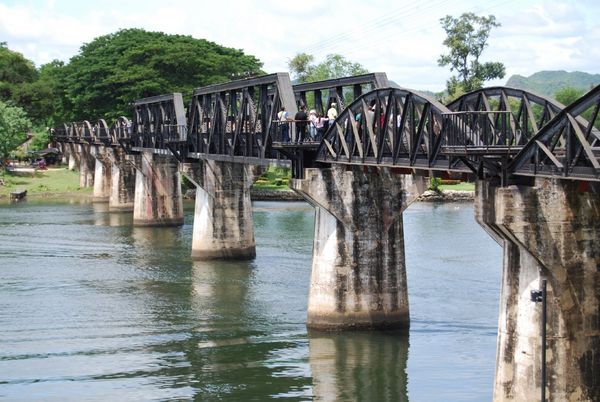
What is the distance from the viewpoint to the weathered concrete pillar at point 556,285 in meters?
27.2

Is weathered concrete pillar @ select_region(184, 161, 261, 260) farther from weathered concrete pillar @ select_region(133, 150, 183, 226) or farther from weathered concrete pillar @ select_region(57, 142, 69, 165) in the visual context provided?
weathered concrete pillar @ select_region(57, 142, 69, 165)

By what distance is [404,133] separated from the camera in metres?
36.0

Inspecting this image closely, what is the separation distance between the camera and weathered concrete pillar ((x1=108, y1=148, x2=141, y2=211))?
99875 millimetres

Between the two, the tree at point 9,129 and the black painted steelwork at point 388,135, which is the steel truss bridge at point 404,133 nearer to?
the black painted steelwork at point 388,135

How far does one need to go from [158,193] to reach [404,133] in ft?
167

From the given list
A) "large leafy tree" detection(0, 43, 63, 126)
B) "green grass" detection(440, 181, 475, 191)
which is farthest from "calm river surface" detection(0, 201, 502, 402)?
"large leafy tree" detection(0, 43, 63, 126)

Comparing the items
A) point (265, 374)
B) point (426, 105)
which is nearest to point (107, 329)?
point (265, 374)

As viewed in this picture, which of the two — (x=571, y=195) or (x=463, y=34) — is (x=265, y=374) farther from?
(x=463, y=34)

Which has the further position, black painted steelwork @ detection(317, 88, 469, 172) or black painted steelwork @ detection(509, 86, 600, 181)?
black painted steelwork @ detection(317, 88, 469, 172)

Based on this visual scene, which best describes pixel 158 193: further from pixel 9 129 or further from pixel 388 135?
pixel 388 135

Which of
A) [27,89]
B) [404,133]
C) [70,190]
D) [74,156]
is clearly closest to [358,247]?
[404,133]

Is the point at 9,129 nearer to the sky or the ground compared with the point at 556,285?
nearer to the sky

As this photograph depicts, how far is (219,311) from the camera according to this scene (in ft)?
159

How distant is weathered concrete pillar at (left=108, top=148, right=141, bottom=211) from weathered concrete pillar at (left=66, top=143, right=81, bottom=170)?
110 ft
